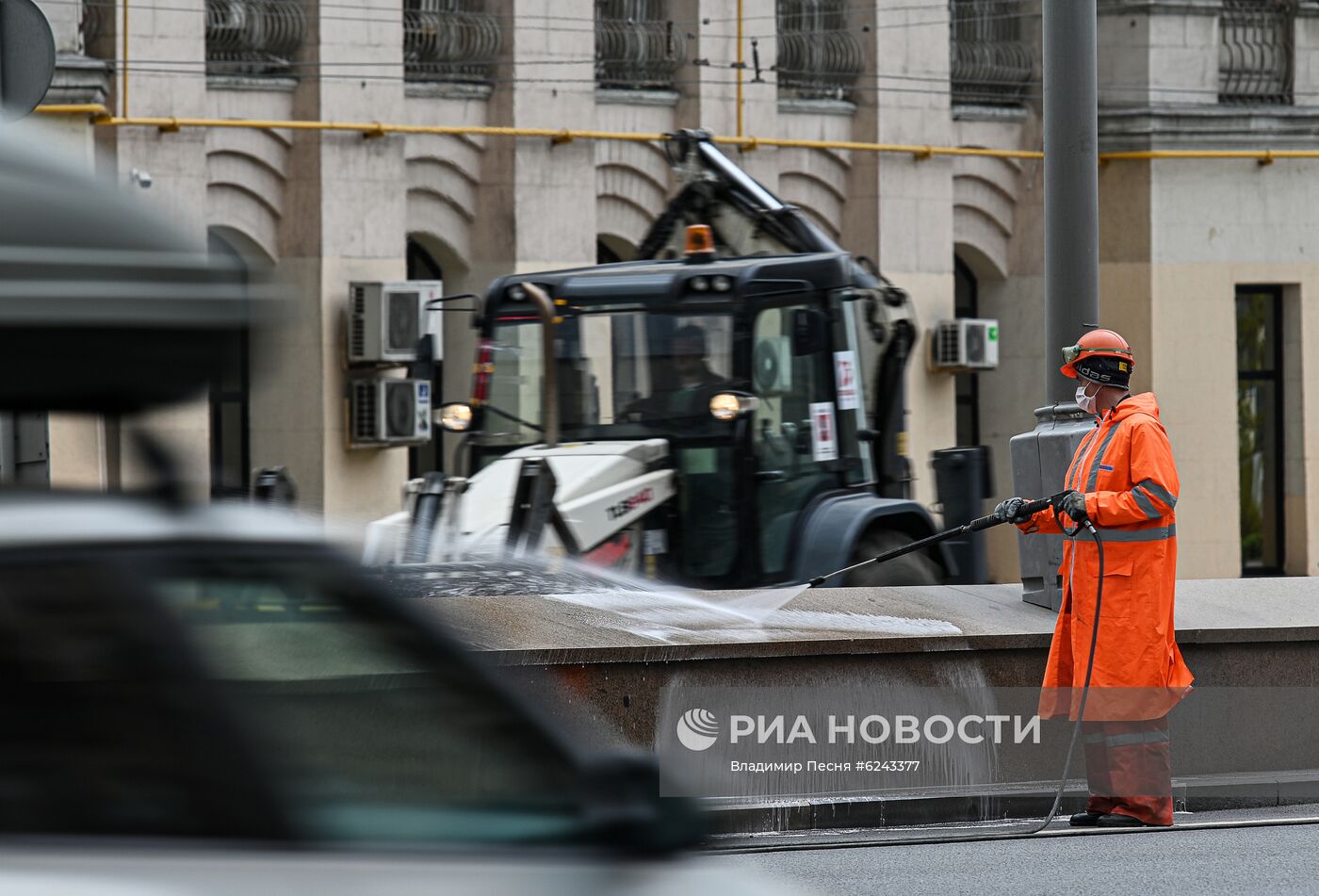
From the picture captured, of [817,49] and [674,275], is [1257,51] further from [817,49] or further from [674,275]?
[674,275]

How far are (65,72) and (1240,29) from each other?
43.1 ft

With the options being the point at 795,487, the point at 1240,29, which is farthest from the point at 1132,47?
the point at 795,487

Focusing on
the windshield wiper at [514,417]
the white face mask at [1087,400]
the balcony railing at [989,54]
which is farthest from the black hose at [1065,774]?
the balcony railing at [989,54]

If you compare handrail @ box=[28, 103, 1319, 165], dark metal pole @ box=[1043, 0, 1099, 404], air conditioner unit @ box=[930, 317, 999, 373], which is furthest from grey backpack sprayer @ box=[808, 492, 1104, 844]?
air conditioner unit @ box=[930, 317, 999, 373]

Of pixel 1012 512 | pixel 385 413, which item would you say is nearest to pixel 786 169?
pixel 385 413

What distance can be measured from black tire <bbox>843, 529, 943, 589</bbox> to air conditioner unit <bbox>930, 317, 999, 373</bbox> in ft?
35.0

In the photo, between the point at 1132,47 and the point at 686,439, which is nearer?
the point at 686,439

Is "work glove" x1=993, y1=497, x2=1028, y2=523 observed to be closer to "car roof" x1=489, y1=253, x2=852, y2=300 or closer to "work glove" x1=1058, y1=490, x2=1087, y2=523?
"work glove" x1=1058, y1=490, x2=1087, y2=523

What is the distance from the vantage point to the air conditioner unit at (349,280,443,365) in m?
19.1

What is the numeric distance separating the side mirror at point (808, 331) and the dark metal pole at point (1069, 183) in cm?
170

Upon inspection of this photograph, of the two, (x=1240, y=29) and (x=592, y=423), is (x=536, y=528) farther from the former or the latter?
(x=1240, y=29)

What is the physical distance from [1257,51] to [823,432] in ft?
46.3

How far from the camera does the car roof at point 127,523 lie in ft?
7.79

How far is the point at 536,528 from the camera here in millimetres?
10086
